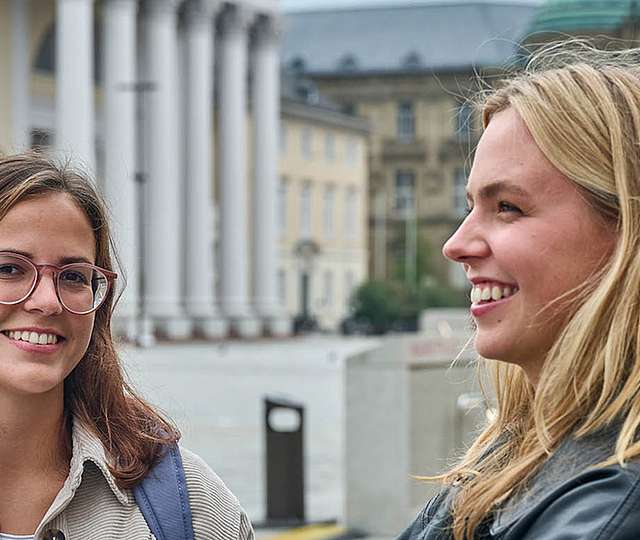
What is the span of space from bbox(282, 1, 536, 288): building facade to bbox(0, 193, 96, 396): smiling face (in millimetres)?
103094

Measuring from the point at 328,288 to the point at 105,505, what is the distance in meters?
90.1

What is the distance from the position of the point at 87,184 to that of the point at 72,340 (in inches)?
11.9

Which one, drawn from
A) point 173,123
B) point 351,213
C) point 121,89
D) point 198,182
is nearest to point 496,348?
point 121,89

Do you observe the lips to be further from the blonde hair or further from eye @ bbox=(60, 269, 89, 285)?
the blonde hair

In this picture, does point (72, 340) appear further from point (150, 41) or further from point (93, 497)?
point (150, 41)

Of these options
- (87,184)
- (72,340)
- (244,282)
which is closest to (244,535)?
(72,340)

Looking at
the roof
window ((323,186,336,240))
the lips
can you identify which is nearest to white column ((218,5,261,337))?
window ((323,186,336,240))

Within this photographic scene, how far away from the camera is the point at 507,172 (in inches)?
85.8

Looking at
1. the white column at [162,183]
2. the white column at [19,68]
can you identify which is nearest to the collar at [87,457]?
the white column at [19,68]

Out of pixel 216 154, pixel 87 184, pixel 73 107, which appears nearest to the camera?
pixel 87 184

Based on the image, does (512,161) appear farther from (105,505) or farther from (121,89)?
(121,89)

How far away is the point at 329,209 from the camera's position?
9306 cm

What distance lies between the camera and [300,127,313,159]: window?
86500 millimetres

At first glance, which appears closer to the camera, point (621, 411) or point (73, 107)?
point (621, 411)
